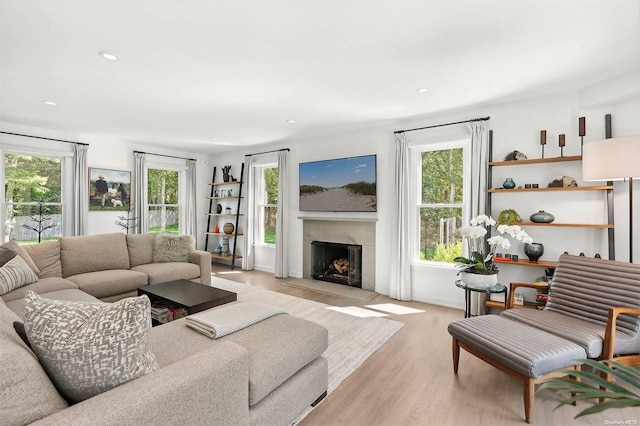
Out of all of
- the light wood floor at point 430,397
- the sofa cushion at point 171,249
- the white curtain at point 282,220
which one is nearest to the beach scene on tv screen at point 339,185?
the white curtain at point 282,220

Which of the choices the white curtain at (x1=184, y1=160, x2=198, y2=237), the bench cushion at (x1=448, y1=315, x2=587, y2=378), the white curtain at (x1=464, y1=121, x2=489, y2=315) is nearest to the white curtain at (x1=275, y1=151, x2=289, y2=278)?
the white curtain at (x1=184, y1=160, x2=198, y2=237)

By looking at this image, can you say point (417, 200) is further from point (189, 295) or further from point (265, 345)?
point (265, 345)

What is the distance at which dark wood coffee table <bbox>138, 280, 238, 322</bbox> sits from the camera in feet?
9.07

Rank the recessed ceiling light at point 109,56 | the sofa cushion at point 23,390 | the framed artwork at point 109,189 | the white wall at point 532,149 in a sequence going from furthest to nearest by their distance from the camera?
the framed artwork at point 109,189 < the white wall at point 532,149 < the recessed ceiling light at point 109,56 < the sofa cushion at point 23,390

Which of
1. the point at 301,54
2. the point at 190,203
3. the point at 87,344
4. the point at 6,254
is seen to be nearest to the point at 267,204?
the point at 190,203

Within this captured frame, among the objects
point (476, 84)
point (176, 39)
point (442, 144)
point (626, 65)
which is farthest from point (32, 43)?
point (626, 65)

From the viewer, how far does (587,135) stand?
3176 millimetres

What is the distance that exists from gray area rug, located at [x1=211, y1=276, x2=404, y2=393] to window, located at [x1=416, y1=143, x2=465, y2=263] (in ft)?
4.37

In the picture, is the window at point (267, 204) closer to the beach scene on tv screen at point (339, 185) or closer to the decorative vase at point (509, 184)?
the beach scene on tv screen at point (339, 185)

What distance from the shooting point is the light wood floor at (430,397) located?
1.92 meters

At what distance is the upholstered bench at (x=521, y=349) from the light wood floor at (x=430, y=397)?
0.84 ft

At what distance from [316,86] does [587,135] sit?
9.12 ft

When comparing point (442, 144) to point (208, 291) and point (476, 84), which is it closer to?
point (476, 84)

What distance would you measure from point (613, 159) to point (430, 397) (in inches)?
90.2
